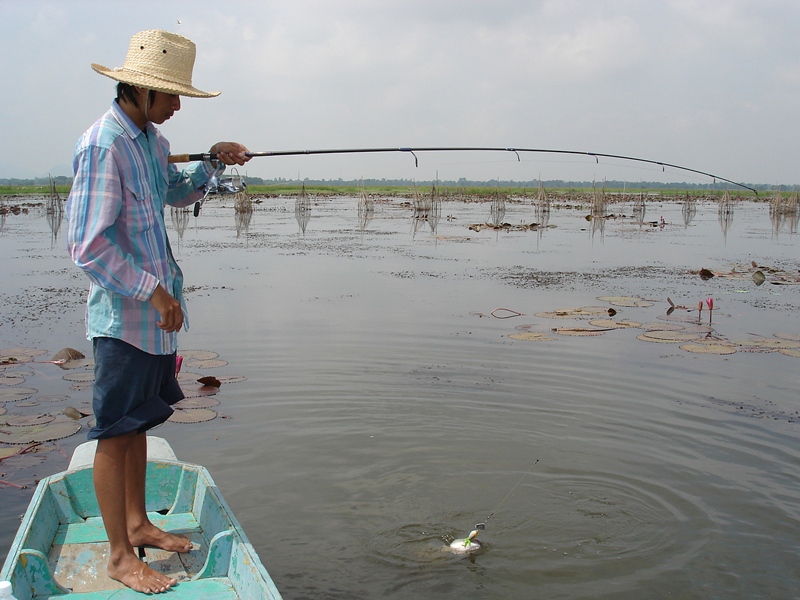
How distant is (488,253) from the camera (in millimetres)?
17344

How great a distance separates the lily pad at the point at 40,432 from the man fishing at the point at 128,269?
2.59m

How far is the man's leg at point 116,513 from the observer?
8.68ft

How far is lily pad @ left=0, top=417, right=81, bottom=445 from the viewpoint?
5.08 m

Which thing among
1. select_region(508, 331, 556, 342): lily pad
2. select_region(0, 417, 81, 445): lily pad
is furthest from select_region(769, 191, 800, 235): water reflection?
select_region(0, 417, 81, 445): lily pad

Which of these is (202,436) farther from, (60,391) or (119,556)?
(119,556)

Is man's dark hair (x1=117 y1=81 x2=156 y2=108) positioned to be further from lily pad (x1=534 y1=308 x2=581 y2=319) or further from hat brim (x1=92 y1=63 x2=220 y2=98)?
lily pad (x1=534 y1=308 x2=581 y2=319)

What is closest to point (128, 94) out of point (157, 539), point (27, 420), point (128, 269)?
point (128, 269)

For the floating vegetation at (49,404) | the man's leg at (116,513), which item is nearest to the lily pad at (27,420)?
the floating vegetation at (49,404)

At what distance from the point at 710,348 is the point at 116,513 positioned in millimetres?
6655

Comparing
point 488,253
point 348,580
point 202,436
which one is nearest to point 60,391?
point 202,436

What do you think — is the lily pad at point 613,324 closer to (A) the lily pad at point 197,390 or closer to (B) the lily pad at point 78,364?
(A) the lily pad at point 197,390

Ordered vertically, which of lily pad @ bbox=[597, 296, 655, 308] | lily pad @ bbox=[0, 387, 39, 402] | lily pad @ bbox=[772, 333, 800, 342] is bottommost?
lily pad @ bbox=[0, 387, 39, 402]

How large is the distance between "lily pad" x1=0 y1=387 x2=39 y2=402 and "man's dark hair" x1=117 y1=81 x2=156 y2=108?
13.2 feet

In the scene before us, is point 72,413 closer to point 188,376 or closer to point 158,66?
point 188,376
